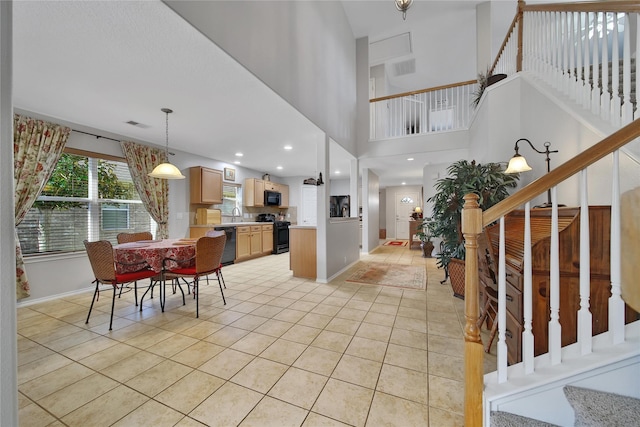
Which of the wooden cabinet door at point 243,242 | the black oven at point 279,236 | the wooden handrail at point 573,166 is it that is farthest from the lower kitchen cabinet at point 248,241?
the wooden handrail at point 573,166

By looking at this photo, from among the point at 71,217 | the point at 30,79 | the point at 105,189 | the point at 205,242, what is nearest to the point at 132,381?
the point at 205,242

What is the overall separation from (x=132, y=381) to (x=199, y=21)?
8.65 feet

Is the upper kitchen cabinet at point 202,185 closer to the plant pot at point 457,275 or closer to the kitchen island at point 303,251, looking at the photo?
the kitchen island at point 303,251

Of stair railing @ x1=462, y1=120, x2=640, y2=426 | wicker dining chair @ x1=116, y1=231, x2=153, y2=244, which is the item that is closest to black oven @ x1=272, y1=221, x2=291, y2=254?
wicker dining chair @ x1=116, y1=231, x2=153, y2=244

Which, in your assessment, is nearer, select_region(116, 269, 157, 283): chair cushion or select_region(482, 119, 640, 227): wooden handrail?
select_region(482, 119, 640, 227): wooden handrail

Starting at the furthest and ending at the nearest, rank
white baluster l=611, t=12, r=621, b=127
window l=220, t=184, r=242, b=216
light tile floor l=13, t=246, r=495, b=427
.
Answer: window l=220, t=184, r=242, b=216 < white baluster l=611, t=12, r=621, b=127 < light tile floor l=13, t=246, r=495, b=427

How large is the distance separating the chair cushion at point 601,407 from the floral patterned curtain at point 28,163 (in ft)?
16.6

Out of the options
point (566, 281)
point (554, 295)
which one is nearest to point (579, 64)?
point (566, 281)

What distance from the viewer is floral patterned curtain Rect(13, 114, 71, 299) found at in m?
2.92

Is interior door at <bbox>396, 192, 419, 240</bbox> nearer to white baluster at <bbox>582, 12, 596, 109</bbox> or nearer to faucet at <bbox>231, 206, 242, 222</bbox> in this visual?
faucet at <bbox>231, 206, 242, 222</bbox>

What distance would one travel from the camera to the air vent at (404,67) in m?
6.89

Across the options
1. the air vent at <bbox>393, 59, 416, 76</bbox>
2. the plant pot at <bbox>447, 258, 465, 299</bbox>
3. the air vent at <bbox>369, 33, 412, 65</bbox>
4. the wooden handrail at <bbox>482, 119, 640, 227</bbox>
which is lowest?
the plant pot at <bbox>447, 258, 465, 299</bbox>

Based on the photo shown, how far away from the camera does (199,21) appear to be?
1816 mm

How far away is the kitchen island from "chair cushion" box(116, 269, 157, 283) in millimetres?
2131
